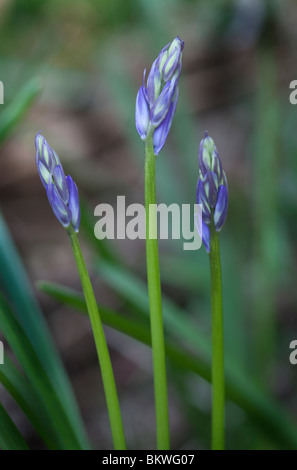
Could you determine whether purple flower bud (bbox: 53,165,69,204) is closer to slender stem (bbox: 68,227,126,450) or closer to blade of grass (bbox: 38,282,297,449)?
slender stem (bbox: 68,227,126,450)

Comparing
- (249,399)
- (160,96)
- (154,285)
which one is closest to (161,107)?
(160,96)

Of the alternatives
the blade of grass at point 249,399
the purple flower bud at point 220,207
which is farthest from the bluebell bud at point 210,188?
the blade of grass at point 249,399

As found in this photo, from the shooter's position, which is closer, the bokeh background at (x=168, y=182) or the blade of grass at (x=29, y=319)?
the blade of grass at (x=29, y=319)

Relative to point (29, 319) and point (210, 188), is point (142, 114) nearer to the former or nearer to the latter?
point (210, 188)

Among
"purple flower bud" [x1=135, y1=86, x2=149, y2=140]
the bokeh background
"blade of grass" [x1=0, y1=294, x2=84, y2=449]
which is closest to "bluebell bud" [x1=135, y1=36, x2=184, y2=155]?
"purple flower bud" [x1=135, y1=86, x2=149, y2=140]

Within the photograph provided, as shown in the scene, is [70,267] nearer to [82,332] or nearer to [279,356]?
[82,332]

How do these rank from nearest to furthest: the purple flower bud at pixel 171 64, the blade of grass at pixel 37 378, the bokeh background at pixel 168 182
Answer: the purple flower bud at pixel 171 64 → the blade of grass at pixel 37 378 → the bokeh background at pixel 168 182

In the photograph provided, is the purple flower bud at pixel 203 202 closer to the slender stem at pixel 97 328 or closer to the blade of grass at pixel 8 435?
the slender stem at pixel 97 328

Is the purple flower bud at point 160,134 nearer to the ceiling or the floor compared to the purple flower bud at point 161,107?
nearer to the floor
